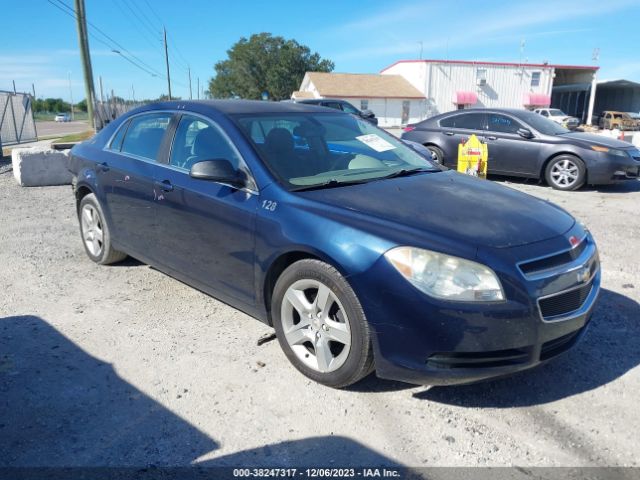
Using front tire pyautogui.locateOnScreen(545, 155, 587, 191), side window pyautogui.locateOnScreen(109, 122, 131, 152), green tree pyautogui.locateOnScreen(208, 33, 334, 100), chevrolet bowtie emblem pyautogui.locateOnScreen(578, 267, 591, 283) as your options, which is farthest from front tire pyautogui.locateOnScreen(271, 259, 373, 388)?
green tree pyautogui.locateOnScreen(208, 33, 334, 100)

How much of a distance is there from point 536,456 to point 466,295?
0.84m

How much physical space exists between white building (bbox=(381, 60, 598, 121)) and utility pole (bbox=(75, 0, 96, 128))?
32.4 meters

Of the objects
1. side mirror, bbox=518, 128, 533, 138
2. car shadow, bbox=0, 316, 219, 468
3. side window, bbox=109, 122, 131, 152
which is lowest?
car shadow, bbox=0, 316, 219, 468

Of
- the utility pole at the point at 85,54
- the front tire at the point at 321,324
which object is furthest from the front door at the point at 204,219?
the utility pole at the point at 85,54

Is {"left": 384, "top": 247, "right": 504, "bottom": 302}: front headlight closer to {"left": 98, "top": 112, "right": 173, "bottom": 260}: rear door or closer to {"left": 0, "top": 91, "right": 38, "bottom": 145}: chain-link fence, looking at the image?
{"left": 98, "top": 112, "right": 173, "bottom": 260}: rear door

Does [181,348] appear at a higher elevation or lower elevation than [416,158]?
lower

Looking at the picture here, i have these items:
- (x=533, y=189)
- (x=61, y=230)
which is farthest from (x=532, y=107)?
(x=61, y=230)

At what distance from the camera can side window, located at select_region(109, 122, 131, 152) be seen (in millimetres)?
4746

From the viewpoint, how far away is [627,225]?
22.5 ft

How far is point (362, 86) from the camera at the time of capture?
50688 mm

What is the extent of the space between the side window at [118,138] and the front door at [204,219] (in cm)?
92

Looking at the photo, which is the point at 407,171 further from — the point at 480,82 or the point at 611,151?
the point at 480,82

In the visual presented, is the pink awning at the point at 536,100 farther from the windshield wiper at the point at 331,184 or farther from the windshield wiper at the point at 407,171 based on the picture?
the windshield wiper at the point at 331,184

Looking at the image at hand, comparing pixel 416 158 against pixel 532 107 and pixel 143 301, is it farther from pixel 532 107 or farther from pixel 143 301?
pixel 532 107
